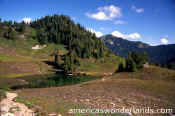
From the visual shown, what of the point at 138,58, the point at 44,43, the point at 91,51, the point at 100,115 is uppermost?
the point at 44,43

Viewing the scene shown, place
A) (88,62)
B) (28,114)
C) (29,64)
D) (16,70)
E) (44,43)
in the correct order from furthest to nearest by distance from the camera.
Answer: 1. (44,43)
2. (88,62)
3. (29,64)
4. (16,70)
5. (28,114)

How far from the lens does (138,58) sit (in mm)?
78688

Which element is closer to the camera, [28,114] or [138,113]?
[28,114]

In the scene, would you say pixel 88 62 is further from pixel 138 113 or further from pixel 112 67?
pixel 138 113

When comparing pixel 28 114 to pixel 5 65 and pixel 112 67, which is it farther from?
pixel 112 67

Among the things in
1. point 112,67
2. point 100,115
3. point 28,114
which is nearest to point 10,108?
point 28,114

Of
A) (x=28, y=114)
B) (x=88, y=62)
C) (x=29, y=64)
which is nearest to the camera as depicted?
(x=28, y=114)

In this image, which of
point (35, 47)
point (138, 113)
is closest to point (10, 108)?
point (138, 113)

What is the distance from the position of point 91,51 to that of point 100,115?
162m

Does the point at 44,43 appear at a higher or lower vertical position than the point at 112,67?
higher

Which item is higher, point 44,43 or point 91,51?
point 44,43

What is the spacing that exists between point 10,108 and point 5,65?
107 m

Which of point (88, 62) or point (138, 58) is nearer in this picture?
point (138, 58)

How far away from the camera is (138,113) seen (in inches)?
785
